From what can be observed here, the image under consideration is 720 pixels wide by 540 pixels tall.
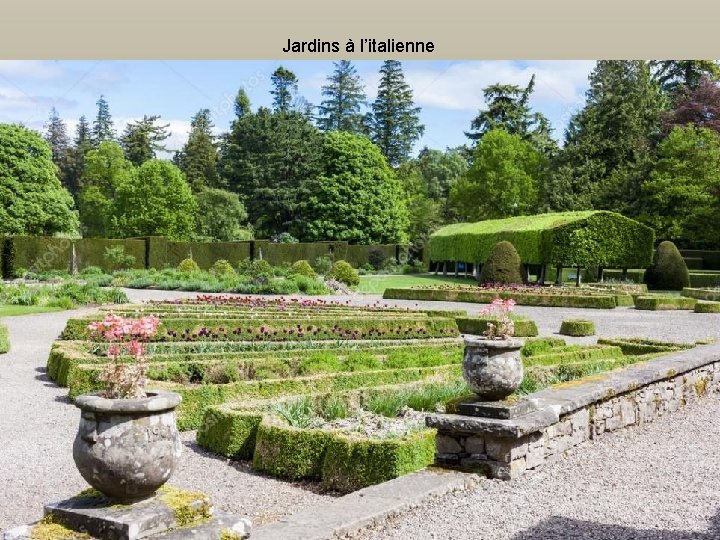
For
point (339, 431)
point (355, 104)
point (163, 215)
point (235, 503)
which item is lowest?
point (235, 503)

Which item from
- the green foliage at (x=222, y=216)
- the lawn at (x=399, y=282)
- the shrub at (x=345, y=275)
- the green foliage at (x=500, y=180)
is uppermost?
the green foliage at (x=500, y=180)

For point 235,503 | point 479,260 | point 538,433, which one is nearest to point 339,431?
point 235,503

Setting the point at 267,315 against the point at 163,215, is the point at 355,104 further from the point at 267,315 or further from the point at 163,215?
the point at 267,315

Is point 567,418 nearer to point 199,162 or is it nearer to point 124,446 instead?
point 124,446

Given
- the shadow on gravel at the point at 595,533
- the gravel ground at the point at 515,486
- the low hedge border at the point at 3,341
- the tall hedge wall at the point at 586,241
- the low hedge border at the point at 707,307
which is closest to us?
the shadow on gravel at the point at 595,533

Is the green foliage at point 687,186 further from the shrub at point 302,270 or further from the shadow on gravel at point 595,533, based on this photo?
the shadow on gravel at point 595,533

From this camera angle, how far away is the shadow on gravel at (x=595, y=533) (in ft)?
15.3

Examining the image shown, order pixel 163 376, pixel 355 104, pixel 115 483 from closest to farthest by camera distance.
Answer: pixel 115 483, pixel 163 376, pixel 355 104

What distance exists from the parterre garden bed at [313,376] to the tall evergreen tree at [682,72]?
40.8 m

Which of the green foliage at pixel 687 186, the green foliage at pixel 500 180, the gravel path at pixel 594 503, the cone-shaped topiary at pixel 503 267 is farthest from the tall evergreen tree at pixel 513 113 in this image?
the gravel path at pixel 594 503

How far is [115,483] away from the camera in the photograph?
364cm

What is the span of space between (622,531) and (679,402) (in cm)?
495

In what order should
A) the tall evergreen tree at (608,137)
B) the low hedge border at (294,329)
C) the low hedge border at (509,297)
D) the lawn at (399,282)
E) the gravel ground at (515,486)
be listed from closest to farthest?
1. the gravel ground at (515,486)
2. the low hedge border at (294,329)
3. the low hedge border at (509,297)
4. the lawn at (399,282)
5. the tall evergreen tree at (608,137)

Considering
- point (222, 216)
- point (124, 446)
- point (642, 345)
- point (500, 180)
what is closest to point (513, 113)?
point (500, 180)
